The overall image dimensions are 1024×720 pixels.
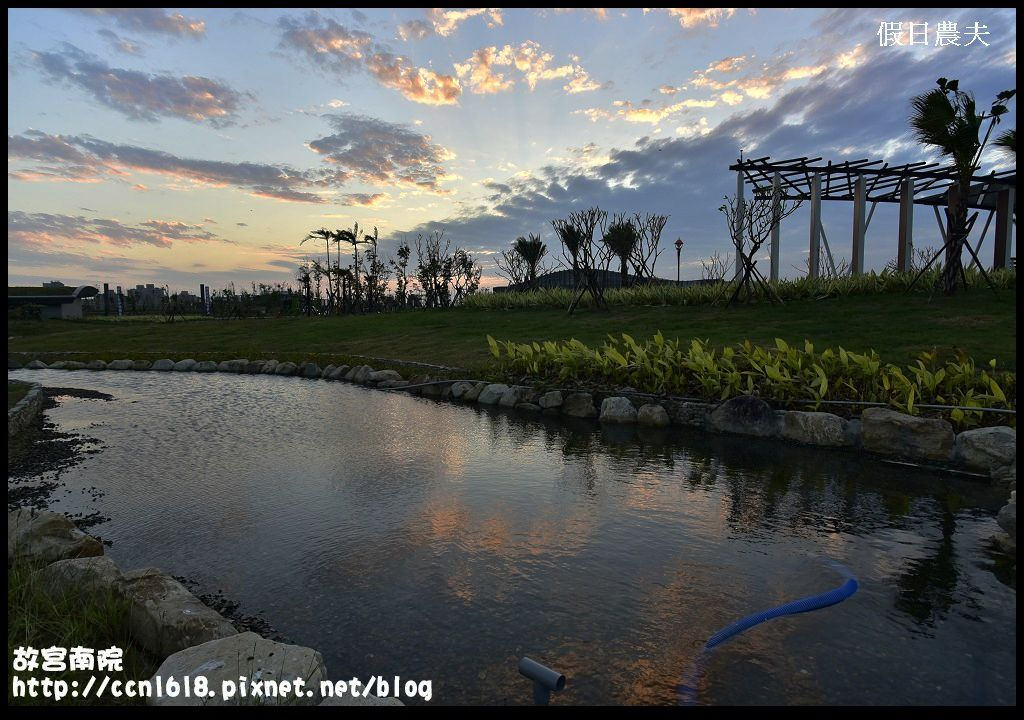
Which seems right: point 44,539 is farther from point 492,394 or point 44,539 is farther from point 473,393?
point 473,393

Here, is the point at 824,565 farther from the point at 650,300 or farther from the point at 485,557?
the point at 650,300

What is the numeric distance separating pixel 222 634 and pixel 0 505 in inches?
44.7

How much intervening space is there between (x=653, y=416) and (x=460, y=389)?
405 centimetres

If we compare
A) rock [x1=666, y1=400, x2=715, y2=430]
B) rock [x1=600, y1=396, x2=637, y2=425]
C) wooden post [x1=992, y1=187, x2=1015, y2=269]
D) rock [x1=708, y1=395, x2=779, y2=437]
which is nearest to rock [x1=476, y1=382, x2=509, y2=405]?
rock [x1=600, y1=396, x2=637, y2=425]

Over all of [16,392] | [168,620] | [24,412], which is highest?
[16,392]

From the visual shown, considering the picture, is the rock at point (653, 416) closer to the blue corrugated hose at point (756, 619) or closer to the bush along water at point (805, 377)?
the bush along water at point (805, 377)

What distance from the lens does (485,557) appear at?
3.89 metres

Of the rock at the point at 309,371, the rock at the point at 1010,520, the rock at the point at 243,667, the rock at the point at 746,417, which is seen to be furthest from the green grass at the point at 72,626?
the rock at the point at 309,371

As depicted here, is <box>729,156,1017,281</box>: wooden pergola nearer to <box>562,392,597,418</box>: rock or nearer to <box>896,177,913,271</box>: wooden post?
<box>896,177,913,271</box>: wooden post

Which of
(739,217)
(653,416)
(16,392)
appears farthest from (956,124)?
(16,392)

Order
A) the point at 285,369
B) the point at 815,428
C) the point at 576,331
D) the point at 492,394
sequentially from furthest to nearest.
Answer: the point at 576,331, the point at 285,369, the point at 492,394, the point at 815,428

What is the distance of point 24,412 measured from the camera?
8.39 m

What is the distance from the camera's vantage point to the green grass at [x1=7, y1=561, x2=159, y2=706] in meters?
2.40

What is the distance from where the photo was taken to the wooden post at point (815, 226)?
61.8 ft
